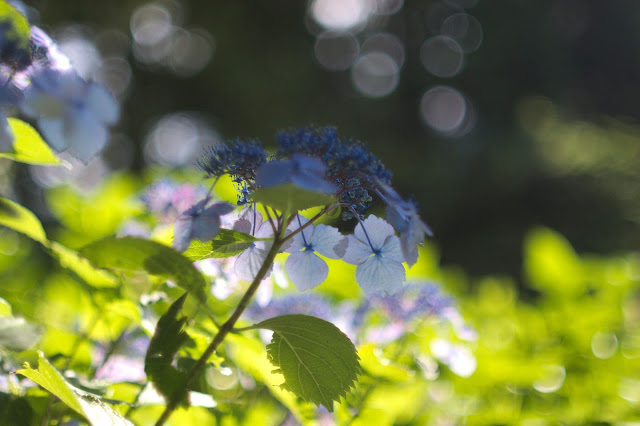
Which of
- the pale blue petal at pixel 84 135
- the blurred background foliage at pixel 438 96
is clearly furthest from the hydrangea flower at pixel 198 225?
the blurred background foliage at pixel 438 96

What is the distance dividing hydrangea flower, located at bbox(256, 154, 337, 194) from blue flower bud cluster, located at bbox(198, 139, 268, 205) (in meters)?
0.06

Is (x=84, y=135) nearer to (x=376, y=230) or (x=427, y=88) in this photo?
(x=376, y=230)

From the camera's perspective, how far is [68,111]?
1.61ft

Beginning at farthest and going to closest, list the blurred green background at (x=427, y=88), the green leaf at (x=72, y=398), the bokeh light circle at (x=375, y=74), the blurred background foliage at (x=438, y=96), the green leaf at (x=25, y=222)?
1. the bokeh light circle at (x=375, y=74)
2. the blurred green background at (x=427, y=88)
3. the blurred background foliage at (x=438, y=96)
4. the green leaf at (x=25, y=222)
5. the green leaf at (x=72, y=398)

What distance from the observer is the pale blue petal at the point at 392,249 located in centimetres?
56

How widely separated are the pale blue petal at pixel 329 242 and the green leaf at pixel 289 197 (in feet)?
0.39

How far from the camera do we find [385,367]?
0.72 m

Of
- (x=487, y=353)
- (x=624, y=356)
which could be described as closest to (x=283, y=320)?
(x=487, y=353)

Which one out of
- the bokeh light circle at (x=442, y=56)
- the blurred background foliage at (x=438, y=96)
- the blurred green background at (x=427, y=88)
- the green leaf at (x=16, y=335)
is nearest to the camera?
the green leaf at (x=16, y=335)

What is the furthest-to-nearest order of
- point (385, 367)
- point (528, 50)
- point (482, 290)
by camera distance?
1. point (528, 50)
2. point (482, 290)
3. point (385, 367)

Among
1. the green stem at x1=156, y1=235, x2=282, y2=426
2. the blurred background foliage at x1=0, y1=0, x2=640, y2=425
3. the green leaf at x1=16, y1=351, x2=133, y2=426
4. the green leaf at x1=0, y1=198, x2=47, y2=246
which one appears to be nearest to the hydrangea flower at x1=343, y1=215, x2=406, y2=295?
the green stem at x1=156, y1=235, x2=282, y2=426

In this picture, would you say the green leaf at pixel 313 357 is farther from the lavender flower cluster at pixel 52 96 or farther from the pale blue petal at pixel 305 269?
the lavender flower cluster at pixel 52 96

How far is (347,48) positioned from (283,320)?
9.10 m

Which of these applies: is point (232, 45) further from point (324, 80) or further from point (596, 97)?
point (596, 97)
